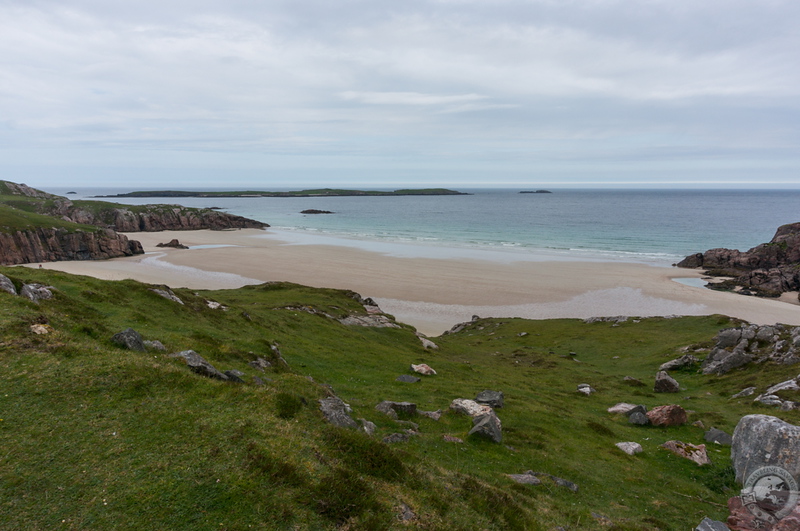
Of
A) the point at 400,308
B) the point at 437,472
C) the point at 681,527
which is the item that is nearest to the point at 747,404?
the point at 681,527

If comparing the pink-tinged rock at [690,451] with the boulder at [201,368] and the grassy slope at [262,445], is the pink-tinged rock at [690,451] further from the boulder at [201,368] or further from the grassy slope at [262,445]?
the boulder at [201,368]

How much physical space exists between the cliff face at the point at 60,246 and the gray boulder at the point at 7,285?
97.4 metres

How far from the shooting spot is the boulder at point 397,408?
2231 centimetres

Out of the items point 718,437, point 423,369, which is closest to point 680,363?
point 718,437

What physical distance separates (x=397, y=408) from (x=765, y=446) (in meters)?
17.1

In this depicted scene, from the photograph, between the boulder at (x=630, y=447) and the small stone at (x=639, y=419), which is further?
the small stone at (x=639, y=419)

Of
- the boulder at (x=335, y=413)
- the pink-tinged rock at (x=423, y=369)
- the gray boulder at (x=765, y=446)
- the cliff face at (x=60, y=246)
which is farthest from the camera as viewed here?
the cliff face at (x=60, y=246)

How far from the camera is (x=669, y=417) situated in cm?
2711

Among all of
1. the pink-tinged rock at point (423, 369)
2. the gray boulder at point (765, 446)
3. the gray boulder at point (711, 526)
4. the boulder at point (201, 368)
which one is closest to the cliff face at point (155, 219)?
the pink-tinged rock at point (423, 369)

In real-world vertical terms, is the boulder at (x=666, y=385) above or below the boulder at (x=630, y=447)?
below

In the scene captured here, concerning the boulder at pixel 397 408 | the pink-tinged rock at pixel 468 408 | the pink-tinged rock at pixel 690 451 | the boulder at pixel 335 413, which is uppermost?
the boulder at pixel 335 413

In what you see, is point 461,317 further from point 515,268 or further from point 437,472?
point 437,472

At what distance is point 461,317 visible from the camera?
69438mm

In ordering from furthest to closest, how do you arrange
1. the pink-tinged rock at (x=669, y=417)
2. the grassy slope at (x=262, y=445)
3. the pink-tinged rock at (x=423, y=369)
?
the pink-tinged rock at (x=423, y=369) < the pink-tinged rock at (x=669, y=417) < the grassy slope at (x=262, y=445)
